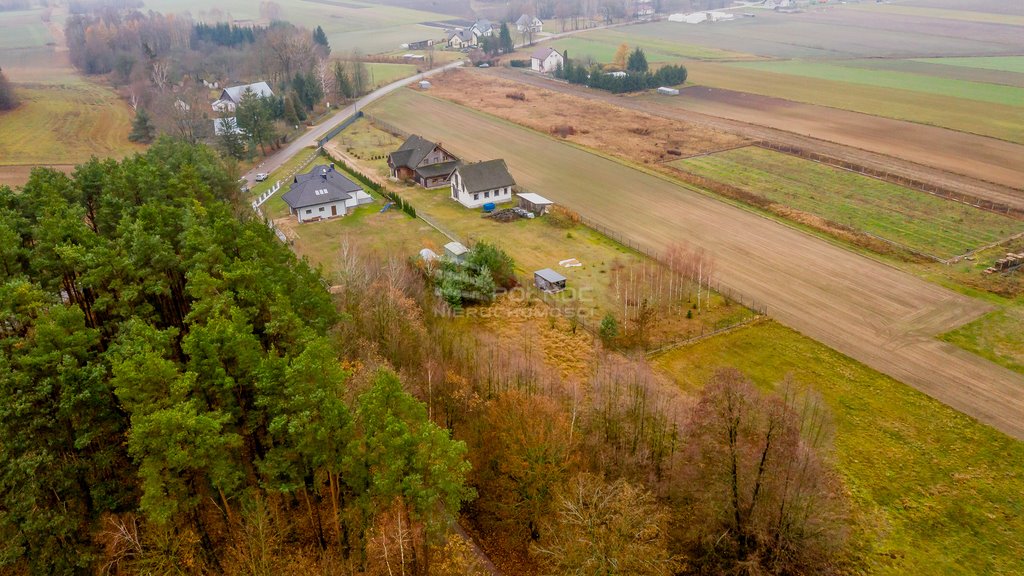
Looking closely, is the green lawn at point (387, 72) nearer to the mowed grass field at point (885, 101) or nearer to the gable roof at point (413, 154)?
the gable roof at point (413, 154)

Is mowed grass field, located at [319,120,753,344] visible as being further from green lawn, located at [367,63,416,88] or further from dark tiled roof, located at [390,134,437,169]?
green lawn, located at [367,63,416,88]

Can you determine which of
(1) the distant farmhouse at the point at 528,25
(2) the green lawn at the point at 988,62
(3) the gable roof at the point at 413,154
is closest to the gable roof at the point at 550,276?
(3) the gable roof at the point at 413,154

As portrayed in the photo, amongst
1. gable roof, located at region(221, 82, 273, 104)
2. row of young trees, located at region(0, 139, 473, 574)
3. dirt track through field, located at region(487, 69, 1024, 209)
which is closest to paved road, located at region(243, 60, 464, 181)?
gable roof, located at region(221, 82, 273, 104)

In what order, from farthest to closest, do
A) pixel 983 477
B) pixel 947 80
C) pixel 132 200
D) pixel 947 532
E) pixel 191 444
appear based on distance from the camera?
pixel 947 80 < pixel 132 200 < pixel 983 477 < pixel 947 532 < pixel 191 444

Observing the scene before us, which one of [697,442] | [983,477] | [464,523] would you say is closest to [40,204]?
[464,523]

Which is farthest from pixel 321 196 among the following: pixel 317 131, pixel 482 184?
pixel 317 131

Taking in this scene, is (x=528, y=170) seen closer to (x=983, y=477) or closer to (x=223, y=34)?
(x=983, y=477)

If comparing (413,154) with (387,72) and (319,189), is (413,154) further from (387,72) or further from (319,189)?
(387,72)

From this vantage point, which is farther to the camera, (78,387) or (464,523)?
(464,523)
